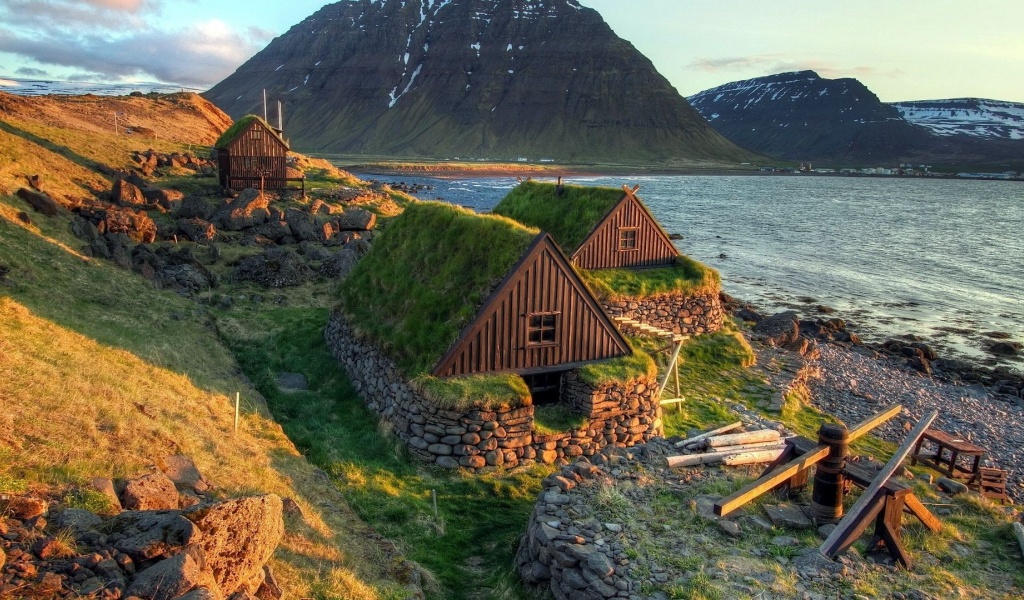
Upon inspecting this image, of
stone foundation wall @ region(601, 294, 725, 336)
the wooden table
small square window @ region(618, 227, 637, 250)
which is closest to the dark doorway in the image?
stone foundation wall @ region(601, 294, 725, 336)

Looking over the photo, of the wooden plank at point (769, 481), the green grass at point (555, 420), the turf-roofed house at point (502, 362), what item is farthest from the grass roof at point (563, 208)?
the wooden plank at point (769, 481)

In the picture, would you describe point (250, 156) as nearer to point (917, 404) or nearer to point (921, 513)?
point (917, 404)

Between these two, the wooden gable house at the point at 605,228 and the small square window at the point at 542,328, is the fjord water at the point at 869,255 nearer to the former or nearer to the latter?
the wooden gable house at the point at 605,228

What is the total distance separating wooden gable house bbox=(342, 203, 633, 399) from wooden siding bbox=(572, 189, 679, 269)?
10843 millimetres

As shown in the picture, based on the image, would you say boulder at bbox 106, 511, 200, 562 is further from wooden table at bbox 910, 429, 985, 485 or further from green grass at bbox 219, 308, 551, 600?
wooden table at bbox 910, 429, 985, 485

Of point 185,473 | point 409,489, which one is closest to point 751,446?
point 409,489

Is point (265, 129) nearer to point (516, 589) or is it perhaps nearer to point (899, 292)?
point (516, 589)

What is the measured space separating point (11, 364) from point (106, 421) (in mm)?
2839

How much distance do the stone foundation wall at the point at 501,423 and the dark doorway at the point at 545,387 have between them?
0.60 m

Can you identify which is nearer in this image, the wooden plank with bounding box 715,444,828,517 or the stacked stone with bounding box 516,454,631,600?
the stacked stone with bounding box 516,454,631,600

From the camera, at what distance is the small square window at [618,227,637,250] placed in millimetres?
31516

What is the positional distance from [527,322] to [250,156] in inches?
1506

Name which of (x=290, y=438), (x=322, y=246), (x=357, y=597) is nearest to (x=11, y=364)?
(x=290, y=438)

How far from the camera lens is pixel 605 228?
3114cm
